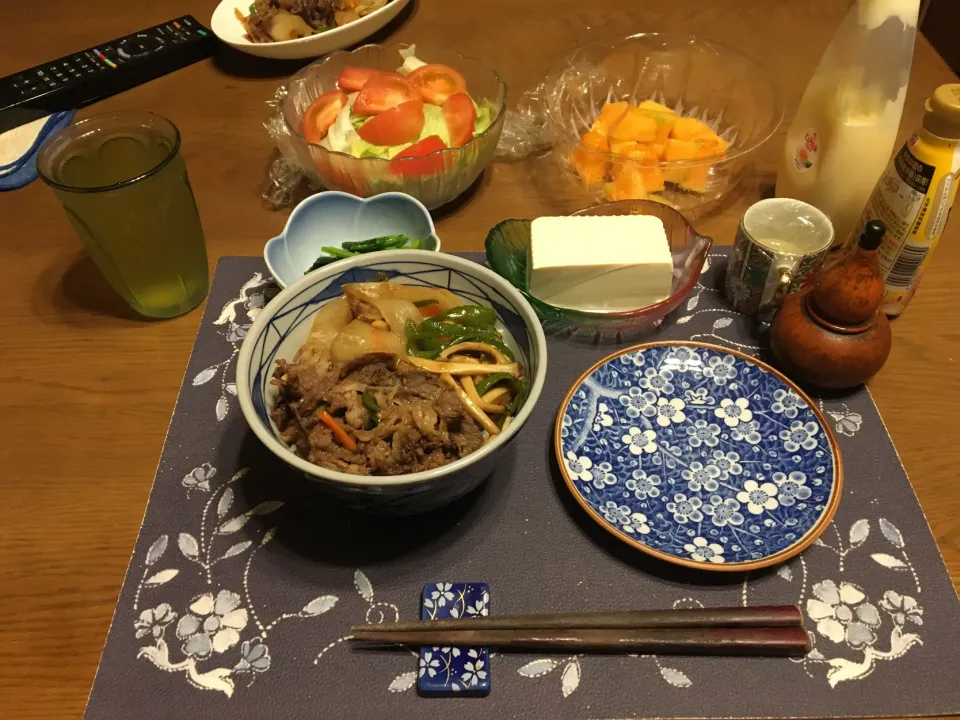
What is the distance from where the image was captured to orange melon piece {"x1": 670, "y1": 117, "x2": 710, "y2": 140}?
1.58 meters

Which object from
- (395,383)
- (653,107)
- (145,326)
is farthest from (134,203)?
(653,107)

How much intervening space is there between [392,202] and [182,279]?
451 mm

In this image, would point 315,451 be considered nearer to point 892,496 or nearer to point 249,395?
point 249,395

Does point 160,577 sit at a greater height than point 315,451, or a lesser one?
lesser

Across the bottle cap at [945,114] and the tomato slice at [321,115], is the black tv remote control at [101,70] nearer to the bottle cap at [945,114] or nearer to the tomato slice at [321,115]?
the tomato slice at [321,115]

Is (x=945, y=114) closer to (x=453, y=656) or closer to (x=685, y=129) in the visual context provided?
(x=685, y=129)

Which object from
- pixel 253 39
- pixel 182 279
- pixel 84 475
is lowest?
pixel 84 475

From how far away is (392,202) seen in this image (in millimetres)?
1394

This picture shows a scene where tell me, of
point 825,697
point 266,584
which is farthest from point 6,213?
point 825,697

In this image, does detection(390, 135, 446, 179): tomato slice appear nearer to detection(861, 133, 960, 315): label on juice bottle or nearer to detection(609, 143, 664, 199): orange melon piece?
detection(609, 143, 664, 199): orange melon piece

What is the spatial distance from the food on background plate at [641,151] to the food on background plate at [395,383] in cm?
64

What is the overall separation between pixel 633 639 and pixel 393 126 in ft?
3.83

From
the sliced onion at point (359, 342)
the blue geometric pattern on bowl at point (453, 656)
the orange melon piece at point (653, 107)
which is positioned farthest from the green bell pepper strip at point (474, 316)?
the orange melon piece at point (653, 107)

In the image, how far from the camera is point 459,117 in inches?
61.1
